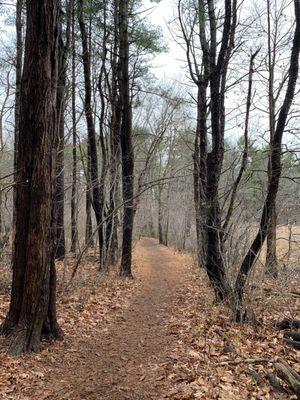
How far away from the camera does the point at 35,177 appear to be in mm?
5234

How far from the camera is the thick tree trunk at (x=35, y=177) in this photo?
5145 millimetres

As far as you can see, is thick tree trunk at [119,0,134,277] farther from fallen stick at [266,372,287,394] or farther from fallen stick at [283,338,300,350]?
fallen stick at [266,372,287,394]

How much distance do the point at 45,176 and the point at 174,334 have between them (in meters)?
3.51

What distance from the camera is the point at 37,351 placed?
204 inches

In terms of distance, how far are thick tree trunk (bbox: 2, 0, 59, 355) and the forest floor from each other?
54 centimetres

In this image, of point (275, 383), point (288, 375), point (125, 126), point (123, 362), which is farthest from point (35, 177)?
point (125, 126)

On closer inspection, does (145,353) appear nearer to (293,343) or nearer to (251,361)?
(251,361)

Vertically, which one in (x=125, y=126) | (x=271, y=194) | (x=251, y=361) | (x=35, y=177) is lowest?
(x=251, y=361)

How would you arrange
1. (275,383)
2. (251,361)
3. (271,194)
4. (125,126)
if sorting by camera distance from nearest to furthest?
1. (275,383)
2. (251,361)
3. (271,194)
4. (125,126)

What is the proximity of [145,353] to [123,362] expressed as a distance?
47cm

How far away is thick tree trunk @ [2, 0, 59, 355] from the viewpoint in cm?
514

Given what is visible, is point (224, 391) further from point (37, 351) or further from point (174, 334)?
point (37, 351)

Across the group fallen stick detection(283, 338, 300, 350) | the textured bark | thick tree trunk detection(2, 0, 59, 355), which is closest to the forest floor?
fallen stick detection(283, 338, 300, 350)

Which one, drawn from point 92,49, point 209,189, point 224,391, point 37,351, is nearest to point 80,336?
point 37,351
